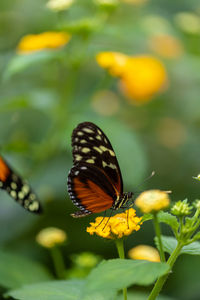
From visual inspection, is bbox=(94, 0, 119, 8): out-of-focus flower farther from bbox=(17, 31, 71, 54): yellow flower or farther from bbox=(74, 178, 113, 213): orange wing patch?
bbox=(74, 178, 113, 213): orange wing patch

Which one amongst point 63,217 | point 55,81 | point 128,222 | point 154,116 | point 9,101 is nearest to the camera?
point 128,222

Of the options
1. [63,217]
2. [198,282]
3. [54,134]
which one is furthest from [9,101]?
[198,282]

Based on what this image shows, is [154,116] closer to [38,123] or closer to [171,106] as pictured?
[171,106]

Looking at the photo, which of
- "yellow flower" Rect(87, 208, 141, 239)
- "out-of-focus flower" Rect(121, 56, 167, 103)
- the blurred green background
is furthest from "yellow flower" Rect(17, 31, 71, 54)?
"yellow flower" Rect(87, 208, 141, 239)

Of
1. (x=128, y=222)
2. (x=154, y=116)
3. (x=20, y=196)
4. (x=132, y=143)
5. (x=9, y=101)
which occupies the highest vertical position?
(x=154, y=116)

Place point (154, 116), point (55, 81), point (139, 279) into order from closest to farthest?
point (139, 279) → point (55, 81) → point (154, 116)

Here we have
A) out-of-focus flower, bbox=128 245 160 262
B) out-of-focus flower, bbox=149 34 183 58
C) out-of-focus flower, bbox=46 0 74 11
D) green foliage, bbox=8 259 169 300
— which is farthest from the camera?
out-of-focus flower, bbox=149 34 183 58

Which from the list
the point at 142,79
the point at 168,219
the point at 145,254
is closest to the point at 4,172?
the point at 145,254
